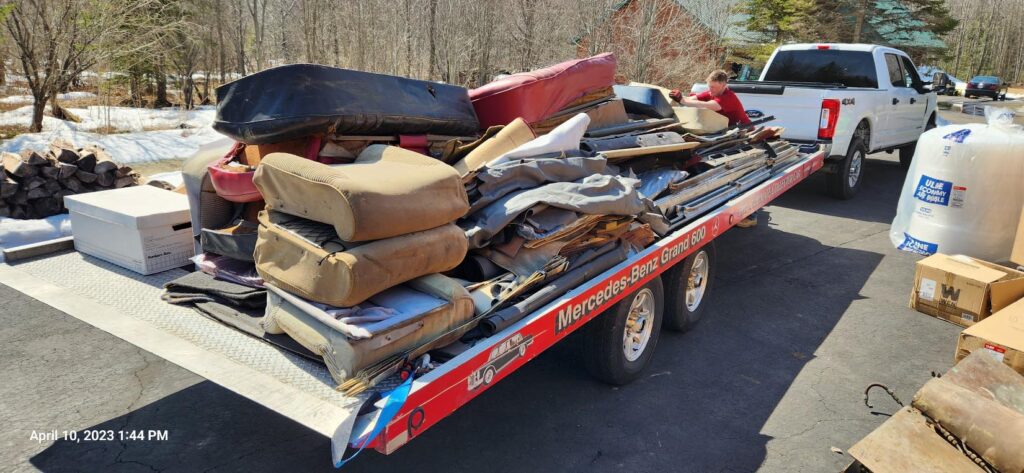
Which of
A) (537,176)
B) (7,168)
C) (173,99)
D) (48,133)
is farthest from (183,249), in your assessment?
(173,99)

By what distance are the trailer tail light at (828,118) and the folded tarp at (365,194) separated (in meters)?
6.89

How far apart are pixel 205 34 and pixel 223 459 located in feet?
55.8

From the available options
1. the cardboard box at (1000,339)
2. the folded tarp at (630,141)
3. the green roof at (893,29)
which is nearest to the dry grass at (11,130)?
the folded tarp at (630,141)

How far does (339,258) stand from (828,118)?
7.70 metres

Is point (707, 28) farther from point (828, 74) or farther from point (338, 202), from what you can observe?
point (338, 202)

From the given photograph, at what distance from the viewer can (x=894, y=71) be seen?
999cm

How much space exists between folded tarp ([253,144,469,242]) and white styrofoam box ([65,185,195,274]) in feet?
3.42

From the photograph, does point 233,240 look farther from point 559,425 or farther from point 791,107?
point 791,107

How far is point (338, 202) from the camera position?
2404mm

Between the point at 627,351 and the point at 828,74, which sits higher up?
the point at 828,74

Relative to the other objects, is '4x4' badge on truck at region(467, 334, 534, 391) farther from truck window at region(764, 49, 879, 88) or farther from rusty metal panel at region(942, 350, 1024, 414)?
truck window at region(764, 49, 879, 88)

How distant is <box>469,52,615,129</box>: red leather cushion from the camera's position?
434 cm

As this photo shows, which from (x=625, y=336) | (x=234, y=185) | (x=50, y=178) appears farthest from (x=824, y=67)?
(x=50, y=178)

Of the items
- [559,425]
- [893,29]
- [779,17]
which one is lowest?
[559,425]
